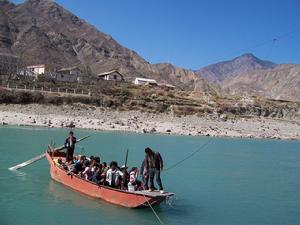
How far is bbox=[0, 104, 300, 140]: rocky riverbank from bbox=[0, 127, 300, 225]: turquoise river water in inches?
599

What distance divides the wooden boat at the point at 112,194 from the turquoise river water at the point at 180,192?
281 mm

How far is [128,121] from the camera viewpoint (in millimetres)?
63344

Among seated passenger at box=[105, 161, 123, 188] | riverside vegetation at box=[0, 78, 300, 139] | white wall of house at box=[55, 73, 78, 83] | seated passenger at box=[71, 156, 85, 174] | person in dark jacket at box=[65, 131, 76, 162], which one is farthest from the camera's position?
white wall of house at box=[55, 73, 78, 83]

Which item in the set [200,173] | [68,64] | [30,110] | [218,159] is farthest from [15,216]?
[68,64]

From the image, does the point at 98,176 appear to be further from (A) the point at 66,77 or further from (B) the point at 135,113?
(A) the point at 66,77

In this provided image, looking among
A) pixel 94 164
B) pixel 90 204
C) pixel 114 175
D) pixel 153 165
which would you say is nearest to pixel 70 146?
pixel 94 164

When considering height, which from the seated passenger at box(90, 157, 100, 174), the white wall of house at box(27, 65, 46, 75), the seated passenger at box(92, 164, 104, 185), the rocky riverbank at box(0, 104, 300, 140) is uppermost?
the white wall of house at box(27, 65, 46, 75)

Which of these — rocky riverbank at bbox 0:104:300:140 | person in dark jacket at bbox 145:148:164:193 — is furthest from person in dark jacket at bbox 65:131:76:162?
rocky riverbank at bbox 0:104:300:140

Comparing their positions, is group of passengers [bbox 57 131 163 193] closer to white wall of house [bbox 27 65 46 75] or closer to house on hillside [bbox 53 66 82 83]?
house on hillside [bbox 53 66 82 83]

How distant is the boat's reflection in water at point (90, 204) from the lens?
668 inches

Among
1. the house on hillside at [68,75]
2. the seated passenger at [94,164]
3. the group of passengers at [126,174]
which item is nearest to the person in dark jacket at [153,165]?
the group of passengers at [126,174]

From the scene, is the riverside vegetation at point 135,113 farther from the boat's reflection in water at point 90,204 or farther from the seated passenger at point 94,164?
the seated passenger at point 94,164

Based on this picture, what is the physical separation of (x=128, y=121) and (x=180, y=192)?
41514 mm

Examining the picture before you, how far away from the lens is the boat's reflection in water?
17.0 meters
